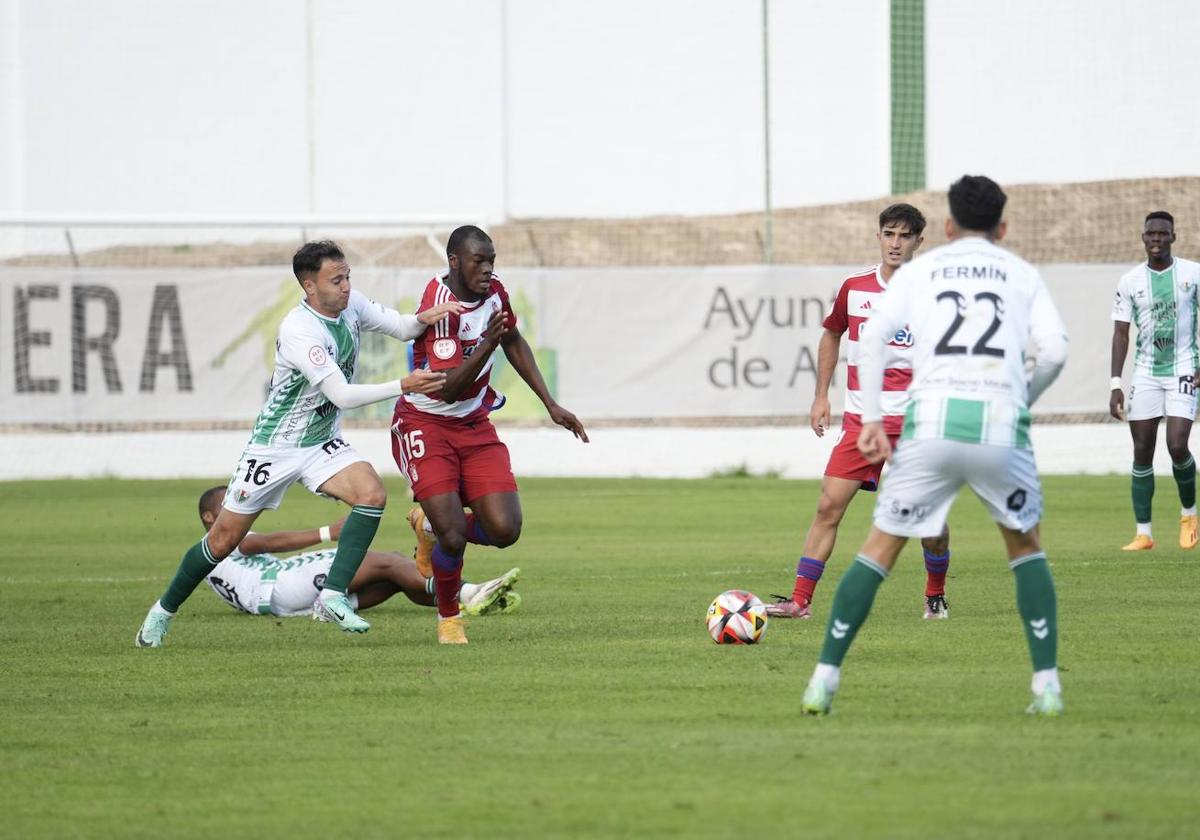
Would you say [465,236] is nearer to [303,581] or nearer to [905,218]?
[905,218]

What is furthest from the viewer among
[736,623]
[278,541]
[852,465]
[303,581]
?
[278,541]

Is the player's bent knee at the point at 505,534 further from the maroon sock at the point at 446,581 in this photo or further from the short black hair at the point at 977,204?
the short black hair at the point at 977,204

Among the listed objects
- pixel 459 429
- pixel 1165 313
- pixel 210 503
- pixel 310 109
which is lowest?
pixel 210 503

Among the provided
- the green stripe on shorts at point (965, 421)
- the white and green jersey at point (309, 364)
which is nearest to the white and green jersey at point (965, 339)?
the green stripe on shorts at point (965, 421)

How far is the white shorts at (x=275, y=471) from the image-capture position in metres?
10.1

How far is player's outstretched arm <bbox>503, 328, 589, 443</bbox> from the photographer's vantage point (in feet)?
34.4

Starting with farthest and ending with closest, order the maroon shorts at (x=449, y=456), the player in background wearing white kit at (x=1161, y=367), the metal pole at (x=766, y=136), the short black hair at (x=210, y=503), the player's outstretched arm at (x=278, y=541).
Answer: the metal pole at (x=766, y=136)
the player in background wearing white kit at (x=1161, y=367)
the player's outstretched arm at (x=278, y=541)
the short black hair at (x=210, y=503)
the maroon shorts at (x=449, y=456)

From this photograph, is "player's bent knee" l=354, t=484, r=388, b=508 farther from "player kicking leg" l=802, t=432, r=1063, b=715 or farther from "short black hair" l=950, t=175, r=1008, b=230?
→ "short black hair" l=950, t=175, r=1008, b=230

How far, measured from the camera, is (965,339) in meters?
7.02

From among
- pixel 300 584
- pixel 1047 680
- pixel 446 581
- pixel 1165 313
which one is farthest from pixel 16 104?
pixel 1047 680

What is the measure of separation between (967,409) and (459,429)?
13.3 ft

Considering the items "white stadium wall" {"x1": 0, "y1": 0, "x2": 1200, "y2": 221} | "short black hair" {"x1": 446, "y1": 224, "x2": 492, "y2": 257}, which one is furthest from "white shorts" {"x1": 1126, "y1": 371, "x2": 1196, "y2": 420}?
"white stadium wall" {"x1": 0, "y1": 0, "x2": 1200, "y2": 221}

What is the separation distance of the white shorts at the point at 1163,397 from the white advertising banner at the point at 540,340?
33.9 ft

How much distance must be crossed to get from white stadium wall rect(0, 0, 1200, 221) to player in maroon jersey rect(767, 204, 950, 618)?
2533 cm
